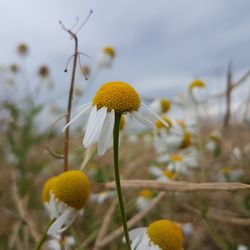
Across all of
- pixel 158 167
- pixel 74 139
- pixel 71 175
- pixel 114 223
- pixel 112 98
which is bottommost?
pixel 74 139

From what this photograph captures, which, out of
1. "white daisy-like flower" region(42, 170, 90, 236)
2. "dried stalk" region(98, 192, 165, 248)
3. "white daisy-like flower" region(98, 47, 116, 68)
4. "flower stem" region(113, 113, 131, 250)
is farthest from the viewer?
"white daisy-like flower" region(98, 47, 116, 68)

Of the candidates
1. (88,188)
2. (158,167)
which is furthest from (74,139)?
(88,188)

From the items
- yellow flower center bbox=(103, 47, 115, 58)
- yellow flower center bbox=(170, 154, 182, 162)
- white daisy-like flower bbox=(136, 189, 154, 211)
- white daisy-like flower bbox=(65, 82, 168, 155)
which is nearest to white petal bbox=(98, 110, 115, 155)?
white daisy-like flower bbox=(65, 82, 168, 155)

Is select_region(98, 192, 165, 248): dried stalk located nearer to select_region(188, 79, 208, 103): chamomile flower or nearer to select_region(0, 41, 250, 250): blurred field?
select_region(0, 41, 250, 250): blurred field

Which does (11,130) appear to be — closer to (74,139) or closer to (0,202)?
(0,202)

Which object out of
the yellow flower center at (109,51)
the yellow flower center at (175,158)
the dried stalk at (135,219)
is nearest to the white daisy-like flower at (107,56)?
the yellow flower center at (109,51)

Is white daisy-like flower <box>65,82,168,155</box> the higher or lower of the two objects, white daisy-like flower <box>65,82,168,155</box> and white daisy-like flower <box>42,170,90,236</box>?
the higher

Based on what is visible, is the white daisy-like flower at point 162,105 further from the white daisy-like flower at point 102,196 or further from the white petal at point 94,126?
the white petal at point 94,126
